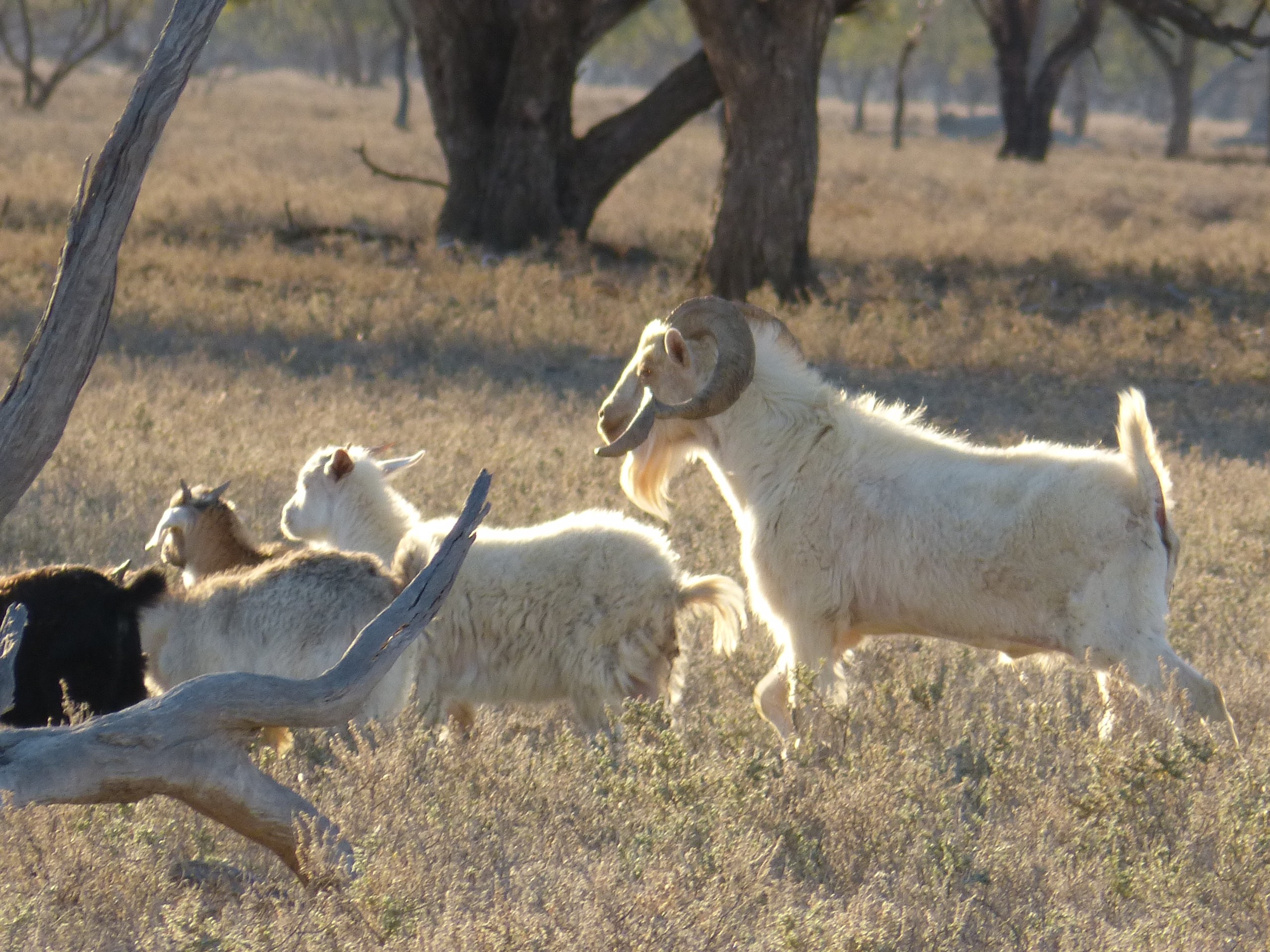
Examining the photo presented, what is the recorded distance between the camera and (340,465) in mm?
6520

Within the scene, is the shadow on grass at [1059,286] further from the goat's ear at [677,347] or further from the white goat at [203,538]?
the white goat at [203,538]

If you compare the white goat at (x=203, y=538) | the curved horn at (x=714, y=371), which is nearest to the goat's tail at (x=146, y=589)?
the white goat at (x=203, y=538)

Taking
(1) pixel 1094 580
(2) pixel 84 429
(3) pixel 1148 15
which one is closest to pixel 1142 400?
(1) pixel 1094 580

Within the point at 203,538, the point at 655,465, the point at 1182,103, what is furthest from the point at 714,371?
the point at 1182,103

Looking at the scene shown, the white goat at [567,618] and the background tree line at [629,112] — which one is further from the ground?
the background tree line at [629,112]

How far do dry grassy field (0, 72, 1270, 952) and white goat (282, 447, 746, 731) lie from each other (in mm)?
218

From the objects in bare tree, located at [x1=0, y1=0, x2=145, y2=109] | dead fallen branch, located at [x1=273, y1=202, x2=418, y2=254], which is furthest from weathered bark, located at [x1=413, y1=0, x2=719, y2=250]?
bare tree, located at [x1=0, y1=0, x2=145, y2=109]

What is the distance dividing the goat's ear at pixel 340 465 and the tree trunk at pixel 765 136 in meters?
9.13

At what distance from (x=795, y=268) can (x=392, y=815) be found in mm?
12088

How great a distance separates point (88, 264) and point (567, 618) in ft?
7.38

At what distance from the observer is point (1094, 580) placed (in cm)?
516

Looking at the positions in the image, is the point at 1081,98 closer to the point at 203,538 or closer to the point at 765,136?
the point at 765,136

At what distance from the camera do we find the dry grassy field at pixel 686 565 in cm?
386

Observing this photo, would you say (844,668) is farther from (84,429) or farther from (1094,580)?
(84,429)
